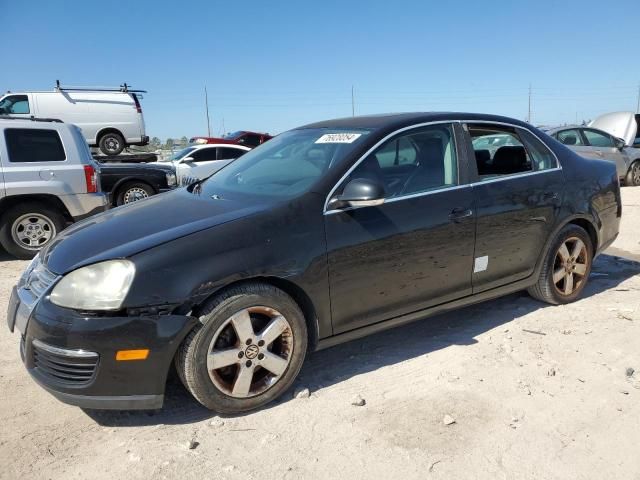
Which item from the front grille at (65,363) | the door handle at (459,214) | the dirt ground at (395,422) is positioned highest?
the door handle at (459,214)

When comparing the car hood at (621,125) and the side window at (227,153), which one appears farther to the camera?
the side window at (227,153)

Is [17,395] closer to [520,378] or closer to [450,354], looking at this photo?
[450,354]

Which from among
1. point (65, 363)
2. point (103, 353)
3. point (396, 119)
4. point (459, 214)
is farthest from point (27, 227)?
point (459, 214)

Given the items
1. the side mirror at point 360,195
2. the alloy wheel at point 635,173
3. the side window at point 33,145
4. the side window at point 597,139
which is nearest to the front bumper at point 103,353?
the side mirror at point 360,195

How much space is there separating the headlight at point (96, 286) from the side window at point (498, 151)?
102 inches

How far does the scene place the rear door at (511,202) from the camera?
12.3 ft

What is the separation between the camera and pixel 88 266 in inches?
104

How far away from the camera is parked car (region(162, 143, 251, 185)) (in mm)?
12953

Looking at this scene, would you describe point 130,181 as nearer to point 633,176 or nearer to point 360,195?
point 360,195

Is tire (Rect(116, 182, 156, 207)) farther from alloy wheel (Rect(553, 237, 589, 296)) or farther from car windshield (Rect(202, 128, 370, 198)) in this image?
alloy wheel (Rect(553, 237, 589, 296))

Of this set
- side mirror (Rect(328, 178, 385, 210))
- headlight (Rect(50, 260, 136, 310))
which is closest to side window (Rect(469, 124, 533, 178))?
side mirror (Rect(328, 178, 385, 210))

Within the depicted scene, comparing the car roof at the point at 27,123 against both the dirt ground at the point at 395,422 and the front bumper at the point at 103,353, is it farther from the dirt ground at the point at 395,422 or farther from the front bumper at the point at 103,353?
the front bumper at the point at 103,353

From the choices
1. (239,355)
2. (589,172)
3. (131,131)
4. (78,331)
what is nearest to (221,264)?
(239,355)

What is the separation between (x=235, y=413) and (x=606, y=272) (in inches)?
178
